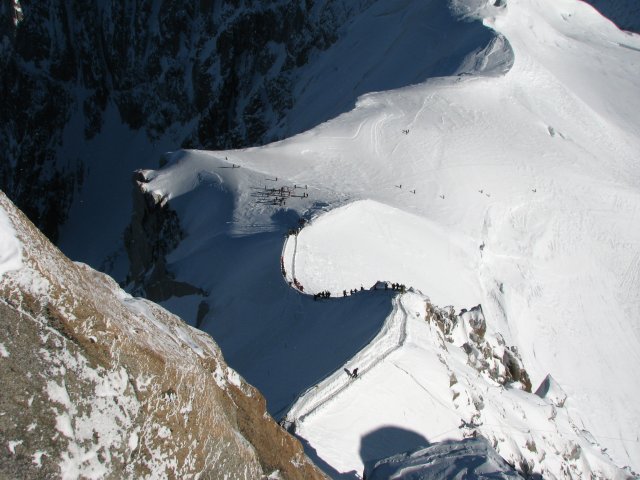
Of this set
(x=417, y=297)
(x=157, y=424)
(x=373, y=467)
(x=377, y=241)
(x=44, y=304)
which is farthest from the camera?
(x=377, y=241)

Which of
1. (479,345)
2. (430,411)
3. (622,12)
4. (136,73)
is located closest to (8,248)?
(430,411)

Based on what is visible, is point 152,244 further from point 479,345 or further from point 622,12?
point 622,12

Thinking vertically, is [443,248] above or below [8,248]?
below

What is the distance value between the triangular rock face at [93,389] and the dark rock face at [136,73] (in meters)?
56.3

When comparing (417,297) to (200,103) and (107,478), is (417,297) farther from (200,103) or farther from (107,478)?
(200,103)

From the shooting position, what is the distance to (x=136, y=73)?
8269cm

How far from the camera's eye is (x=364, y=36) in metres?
56.7

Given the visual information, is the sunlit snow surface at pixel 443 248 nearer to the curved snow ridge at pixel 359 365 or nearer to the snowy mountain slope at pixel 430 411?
the snowy mountain slope at pixel 430 411

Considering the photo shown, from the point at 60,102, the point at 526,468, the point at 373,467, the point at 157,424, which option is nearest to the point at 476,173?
the point at 526,468

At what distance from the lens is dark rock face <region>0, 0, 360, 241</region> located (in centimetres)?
6569

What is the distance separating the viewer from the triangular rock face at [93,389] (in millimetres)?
4852

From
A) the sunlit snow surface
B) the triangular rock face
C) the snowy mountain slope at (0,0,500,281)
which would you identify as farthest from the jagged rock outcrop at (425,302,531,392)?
the snowy mountain slope at (0,0,500,281)

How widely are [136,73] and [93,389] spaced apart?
82.2 meters

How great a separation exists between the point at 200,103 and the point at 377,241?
171 feet
